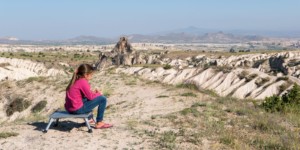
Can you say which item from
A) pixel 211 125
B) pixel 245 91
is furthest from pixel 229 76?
pixel 211 125

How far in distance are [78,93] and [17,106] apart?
65.2 feet

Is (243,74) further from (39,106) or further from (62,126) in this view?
(62,126)

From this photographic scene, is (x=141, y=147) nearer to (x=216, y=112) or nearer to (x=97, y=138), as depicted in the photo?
(x=97, y=138)

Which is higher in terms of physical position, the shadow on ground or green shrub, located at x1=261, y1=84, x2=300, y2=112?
the shadow on ground

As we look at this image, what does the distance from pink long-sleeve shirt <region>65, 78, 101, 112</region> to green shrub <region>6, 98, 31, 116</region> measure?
18692 millimetres

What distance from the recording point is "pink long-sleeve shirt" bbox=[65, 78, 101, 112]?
12.7 m

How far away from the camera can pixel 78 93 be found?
501 inches

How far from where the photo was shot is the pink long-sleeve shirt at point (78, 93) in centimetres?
1267

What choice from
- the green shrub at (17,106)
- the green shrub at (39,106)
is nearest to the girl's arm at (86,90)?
the green shrub at (39,106)

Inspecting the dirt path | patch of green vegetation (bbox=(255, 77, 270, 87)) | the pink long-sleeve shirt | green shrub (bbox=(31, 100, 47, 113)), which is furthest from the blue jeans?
patch of green vegetation (bbox=(255, 77, 270, 87))

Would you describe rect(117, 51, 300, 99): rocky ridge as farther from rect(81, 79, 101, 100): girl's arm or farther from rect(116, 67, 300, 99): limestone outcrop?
rect(81, 79, 101, 100): girl's arm

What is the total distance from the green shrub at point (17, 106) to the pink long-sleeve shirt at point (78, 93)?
61.3ft

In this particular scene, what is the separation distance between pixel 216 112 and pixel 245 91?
78.5ft

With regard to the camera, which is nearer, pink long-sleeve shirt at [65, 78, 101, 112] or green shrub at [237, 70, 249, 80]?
pink long-sleeve shirt at [65, 78, 101, 112]
